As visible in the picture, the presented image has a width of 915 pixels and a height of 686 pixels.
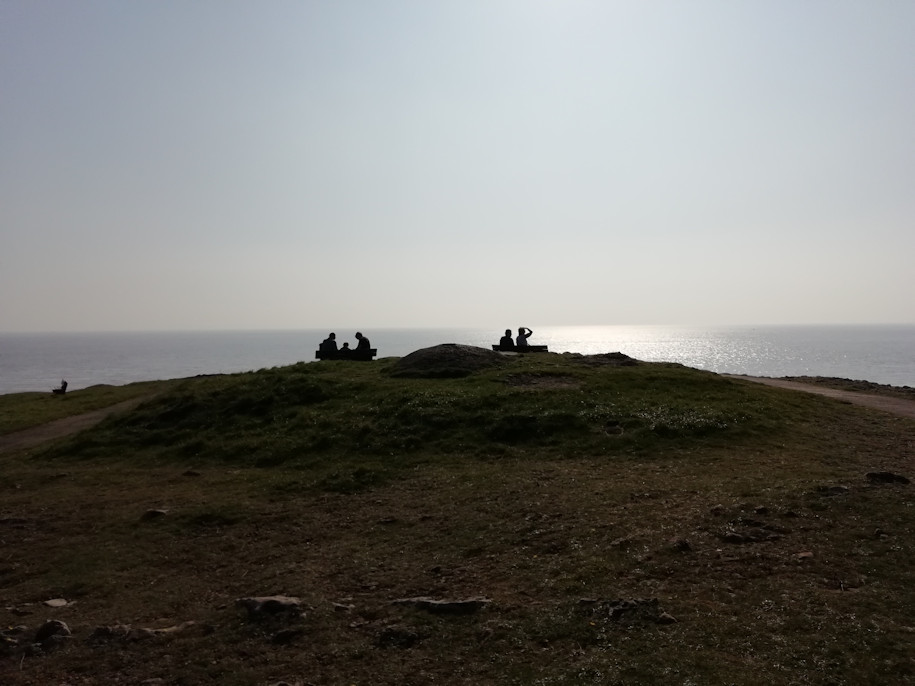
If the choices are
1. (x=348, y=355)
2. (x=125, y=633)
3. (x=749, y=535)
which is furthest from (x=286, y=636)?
(x=348, y=355)

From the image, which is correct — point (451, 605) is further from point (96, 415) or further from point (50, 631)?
point (96, 415)

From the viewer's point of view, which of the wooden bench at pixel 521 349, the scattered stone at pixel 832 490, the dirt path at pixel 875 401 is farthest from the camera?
the wooden bench at pixel 521 349

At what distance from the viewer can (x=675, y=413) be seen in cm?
2206

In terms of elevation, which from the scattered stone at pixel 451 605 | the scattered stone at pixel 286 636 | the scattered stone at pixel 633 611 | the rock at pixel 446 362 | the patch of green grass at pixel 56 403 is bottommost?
the scattered stone at pixel 286 636

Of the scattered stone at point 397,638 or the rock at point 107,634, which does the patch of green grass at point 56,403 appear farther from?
the scattered stone at point 397,638

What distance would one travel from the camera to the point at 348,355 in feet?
129

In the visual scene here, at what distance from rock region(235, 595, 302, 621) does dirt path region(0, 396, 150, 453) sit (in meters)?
21.2

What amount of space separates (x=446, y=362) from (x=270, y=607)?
69.4 ft

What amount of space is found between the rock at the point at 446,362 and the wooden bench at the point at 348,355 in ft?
20.7

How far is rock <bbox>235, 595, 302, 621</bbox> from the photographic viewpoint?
10.1 m

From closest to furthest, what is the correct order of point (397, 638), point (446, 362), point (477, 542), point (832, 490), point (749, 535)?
point (397, 638) → point (749, 535) → point (477, 542) → point (832, 490) → point (446, 362)

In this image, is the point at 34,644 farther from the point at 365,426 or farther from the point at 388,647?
the point at 365,426

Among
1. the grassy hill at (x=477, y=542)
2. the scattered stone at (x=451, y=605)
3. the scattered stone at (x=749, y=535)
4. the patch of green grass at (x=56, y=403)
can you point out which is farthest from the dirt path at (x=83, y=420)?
the scattered stone at (x=451, y=605)

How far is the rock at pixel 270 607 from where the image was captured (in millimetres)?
10055
